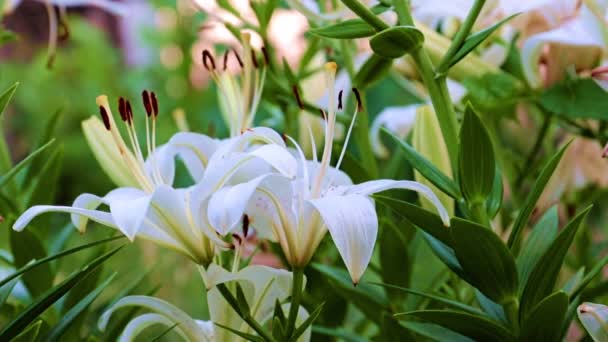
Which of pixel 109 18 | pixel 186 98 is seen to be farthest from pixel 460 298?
pixel 109 18

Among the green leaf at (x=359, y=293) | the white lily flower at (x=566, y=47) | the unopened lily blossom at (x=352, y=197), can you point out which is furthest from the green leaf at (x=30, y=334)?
the white lily flower at (x=566, y=47)

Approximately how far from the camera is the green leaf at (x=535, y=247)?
0.89 feet

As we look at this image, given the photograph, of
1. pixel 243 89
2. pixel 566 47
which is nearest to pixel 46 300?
pixel 243 89

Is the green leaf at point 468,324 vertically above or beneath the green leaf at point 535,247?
beneath

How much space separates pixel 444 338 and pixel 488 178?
5 centimetres

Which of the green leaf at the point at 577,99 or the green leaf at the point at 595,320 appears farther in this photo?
the green leaf at the point at 577,99

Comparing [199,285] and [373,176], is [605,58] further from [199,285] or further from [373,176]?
[199,285]

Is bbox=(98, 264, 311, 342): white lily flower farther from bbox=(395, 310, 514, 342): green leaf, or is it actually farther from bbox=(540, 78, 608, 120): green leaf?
bbox=(540, 78, 608, 120): green leaf

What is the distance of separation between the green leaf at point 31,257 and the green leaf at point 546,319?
17 centimetres

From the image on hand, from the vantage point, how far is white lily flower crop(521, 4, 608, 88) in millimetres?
A: 342

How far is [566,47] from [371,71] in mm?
102

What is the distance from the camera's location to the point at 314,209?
0.26 m

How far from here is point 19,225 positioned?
0.24 meters

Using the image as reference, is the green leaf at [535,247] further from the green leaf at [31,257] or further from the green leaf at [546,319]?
the green leaf at [31,257]
